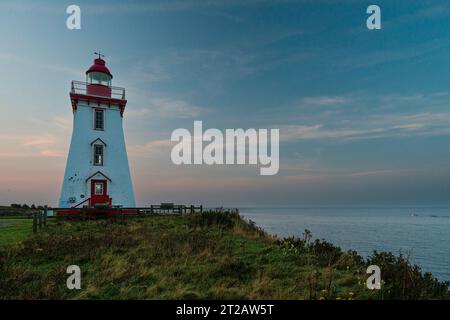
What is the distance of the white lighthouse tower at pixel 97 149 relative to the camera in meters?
23.0

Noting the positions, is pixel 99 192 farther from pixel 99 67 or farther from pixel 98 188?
pixel 99 67

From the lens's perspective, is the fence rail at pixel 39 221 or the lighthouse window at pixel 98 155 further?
the lighthouse window at pixel 98 155

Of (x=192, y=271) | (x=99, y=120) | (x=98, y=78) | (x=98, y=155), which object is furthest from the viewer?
(x=98, y=78)

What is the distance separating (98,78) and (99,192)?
34.9 ft

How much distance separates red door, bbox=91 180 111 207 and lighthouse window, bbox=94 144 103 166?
5.41 ft

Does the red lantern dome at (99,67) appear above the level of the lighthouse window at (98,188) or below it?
above

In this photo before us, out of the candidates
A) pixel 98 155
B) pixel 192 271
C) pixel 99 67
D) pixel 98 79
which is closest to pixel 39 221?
pixel 98 155

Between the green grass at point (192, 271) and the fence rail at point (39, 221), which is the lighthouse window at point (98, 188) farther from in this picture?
the green grass at point (192, 271)

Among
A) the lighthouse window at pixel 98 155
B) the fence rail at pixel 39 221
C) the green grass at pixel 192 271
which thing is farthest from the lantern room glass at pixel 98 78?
the green grass at pixel 192 271

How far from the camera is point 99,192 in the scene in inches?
925
